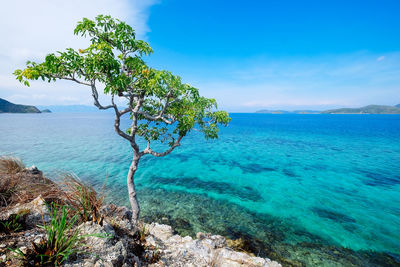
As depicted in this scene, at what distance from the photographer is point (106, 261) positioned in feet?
12.5

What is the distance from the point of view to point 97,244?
404 centimetres

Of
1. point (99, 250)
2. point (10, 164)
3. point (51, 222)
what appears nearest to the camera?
point (51, 222)

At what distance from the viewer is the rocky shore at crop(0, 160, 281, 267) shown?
345 centimetres

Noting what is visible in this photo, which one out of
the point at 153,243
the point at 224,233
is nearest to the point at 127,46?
the point at 153,243

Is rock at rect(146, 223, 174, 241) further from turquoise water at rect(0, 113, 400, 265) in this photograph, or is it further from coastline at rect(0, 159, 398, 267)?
turquoise water at rect(0, 113, 400, 265)

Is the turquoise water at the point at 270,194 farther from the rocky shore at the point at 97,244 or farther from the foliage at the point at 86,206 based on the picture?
the foliage at the point at 86,206

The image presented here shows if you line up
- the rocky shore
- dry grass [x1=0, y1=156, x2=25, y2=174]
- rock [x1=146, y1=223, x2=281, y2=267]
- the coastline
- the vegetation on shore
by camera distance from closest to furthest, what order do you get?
the vegetation on shore, the rocky shore, the coastline, rock [x1=146, y1=223, x2=281, y2=267], dry grass [x1=0, y1=156, x2=25, y2=174]

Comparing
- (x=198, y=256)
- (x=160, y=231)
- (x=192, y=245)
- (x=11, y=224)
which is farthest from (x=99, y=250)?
(x=160, y=231)

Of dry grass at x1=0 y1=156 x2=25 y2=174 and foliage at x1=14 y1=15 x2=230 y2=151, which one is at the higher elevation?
foliage at x1=14 y1=15 x2=230 y2=151

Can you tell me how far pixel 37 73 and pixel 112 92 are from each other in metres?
2.19

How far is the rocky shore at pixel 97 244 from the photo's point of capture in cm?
345

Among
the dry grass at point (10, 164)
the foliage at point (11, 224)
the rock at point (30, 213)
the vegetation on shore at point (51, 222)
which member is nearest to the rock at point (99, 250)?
the vegetation on shore at point (51, 222)

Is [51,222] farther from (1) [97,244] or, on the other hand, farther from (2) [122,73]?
(2) [122,73]

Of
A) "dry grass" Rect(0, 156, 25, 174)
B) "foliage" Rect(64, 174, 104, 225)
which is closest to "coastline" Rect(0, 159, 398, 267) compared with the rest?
"foliage" Rect(64, 174, 104, 225)
